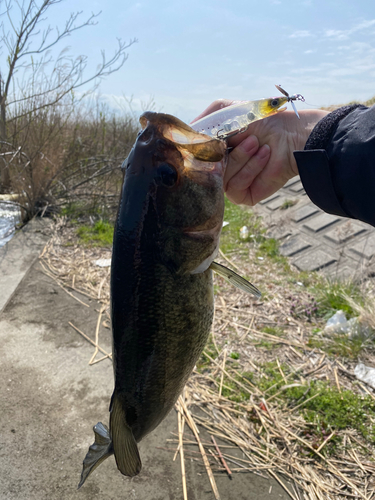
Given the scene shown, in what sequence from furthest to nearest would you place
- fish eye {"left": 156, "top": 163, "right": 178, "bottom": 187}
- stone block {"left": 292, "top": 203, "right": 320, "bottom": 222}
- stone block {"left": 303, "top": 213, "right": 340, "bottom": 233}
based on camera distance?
1. stone block {"left": 292, "top": 203, "right": 320, "bottom": 222}
2. stone block {"left": 303, "top": 213, "right": 340, "bottom": 233}
3. fish eye {"left": 156, "top": 163, "right": 178, "bottom": 187}

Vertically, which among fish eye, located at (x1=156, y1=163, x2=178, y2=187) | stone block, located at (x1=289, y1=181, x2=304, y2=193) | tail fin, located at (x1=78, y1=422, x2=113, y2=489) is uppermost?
fish eye, located at (x1=156, y1=163, x2=178, y2=187)

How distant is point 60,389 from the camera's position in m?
3.33

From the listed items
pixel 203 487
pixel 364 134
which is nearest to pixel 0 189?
pixel 203 487

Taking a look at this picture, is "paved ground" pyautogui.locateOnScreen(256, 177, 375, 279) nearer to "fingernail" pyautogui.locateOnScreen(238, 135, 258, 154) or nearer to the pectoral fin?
"fingernail" pyautogui.locateOnScreen(238, 135, 258, 154)

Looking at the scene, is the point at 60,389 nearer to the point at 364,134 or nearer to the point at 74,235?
the point at 364,134

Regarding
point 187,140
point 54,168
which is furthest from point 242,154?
point 54,168

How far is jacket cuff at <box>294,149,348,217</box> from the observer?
1816 mm

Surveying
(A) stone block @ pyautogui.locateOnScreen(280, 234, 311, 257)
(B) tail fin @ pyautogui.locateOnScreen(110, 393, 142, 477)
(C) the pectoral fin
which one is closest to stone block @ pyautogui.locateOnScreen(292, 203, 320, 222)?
(A) stone block @ pyautogui.locateOnScreen(280, 234, 311, 257)

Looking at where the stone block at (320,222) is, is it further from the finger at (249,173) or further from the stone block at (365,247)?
the finger at (249,173)

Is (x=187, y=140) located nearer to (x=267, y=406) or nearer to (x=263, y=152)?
(x=263, y=152)

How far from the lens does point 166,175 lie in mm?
1424

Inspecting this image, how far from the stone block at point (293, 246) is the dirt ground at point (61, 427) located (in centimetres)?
389

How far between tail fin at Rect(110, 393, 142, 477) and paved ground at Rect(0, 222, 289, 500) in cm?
131

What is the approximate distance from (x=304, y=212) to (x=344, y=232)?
164 cm
